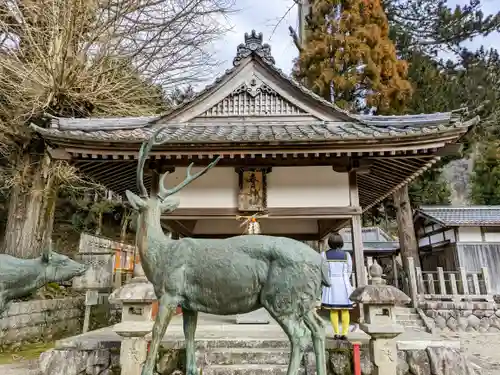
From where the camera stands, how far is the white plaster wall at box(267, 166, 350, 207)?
7.09m

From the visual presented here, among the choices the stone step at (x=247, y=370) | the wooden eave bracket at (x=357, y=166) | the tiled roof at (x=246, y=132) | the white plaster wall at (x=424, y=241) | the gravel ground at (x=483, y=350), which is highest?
the tiled roof at (x=246, y=132)

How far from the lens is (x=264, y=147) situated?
20.9ft

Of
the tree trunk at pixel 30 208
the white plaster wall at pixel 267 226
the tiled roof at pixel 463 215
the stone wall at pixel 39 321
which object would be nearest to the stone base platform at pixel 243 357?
the stone wall at pixel 39 321

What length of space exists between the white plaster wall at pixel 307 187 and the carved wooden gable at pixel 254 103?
1.67m

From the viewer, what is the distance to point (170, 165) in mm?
7070

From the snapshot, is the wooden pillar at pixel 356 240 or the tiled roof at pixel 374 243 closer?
the wooden pillar at pixel 356 240

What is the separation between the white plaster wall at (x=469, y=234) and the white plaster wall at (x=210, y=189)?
1248 centimetres

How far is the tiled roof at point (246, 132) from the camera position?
6.23 meters

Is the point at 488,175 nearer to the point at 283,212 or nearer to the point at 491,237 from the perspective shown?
the point at 491,237

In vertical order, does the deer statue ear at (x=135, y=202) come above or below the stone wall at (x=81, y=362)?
above

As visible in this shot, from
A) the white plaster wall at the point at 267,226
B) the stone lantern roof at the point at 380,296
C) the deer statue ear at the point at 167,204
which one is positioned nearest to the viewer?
the deer statue ear at the point at 167,204

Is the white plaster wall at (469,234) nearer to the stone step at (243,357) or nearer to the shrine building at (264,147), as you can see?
the shrine building at (264,147)

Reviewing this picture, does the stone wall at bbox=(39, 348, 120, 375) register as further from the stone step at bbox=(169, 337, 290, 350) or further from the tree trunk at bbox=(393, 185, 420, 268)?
the tree trunk at bbox=(393, 185, 420, 268)

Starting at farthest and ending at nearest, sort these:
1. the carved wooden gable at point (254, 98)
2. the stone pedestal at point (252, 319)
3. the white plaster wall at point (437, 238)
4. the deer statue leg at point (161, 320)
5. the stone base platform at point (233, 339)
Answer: the white plaster wall at point (437, 238), the carved wooden gable at point (254, 98), the stone pedestal at point (252, 319), the stone base platform at point (233, 339), the deer statue leg at point (161, 320)
